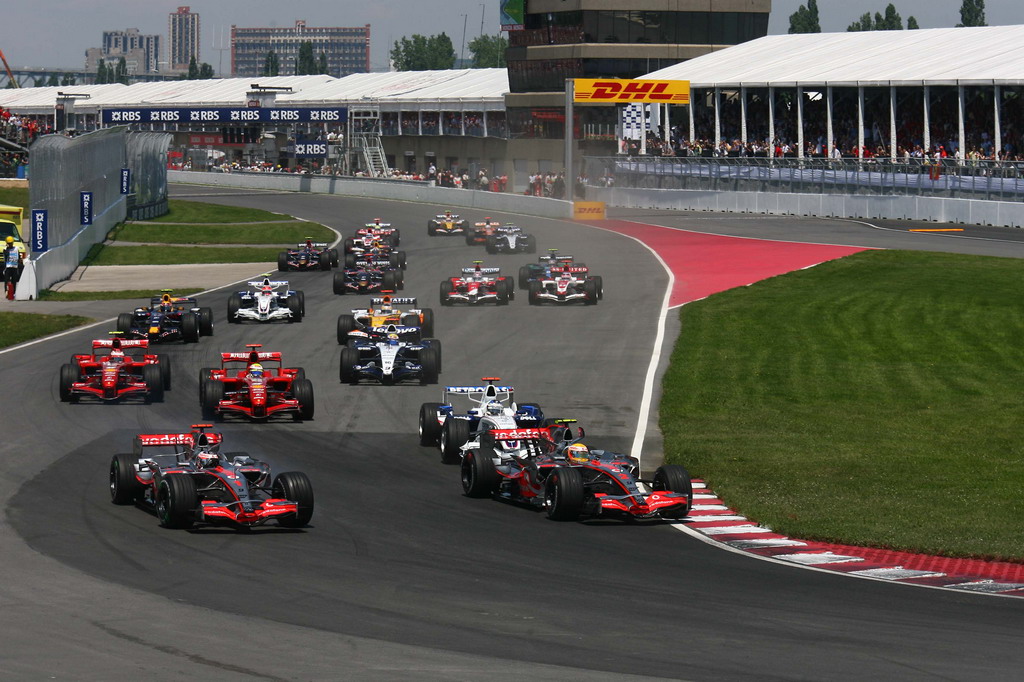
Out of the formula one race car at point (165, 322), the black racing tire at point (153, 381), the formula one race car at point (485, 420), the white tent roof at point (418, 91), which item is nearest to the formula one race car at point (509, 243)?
the formula one race car at point (165, 322)

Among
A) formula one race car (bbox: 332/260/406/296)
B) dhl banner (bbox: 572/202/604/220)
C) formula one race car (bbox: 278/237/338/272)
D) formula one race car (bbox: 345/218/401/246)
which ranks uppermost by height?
dhl banner (bbox: 572/202/604/220)

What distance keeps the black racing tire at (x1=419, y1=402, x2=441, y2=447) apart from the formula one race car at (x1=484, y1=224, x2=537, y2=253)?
105 feet

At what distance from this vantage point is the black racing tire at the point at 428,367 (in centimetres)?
2739

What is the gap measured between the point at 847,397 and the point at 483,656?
16.2 meters

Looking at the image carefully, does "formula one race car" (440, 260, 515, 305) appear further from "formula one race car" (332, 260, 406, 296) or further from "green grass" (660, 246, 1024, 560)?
"green grass" (660, 246, 1024, 560)

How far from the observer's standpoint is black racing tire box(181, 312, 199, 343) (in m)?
32.3

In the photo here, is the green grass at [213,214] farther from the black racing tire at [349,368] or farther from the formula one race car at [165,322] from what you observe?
the black racing tire at [349,368]

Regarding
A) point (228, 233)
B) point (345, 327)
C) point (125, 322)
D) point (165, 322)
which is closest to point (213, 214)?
point (228, 233)

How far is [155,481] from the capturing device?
1733 cm

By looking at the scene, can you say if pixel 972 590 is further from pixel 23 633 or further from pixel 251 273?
pixel 251 273

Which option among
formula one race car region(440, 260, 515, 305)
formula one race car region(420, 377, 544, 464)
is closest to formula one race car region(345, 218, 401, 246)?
formula one race car region(440, 260, 515, 305)

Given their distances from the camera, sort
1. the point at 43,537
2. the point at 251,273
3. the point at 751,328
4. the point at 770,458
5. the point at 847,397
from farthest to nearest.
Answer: the point at 251,273 < the point at 751,328 < the point at 847,397 < the point at 770,458 < the point at 43,537

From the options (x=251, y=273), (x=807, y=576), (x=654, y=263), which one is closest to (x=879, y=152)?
(x=654, y=263)

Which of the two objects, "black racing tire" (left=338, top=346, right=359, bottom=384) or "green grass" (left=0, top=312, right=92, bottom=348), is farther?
"green grass" (left=0, top=312, right=92, bottom=348)
